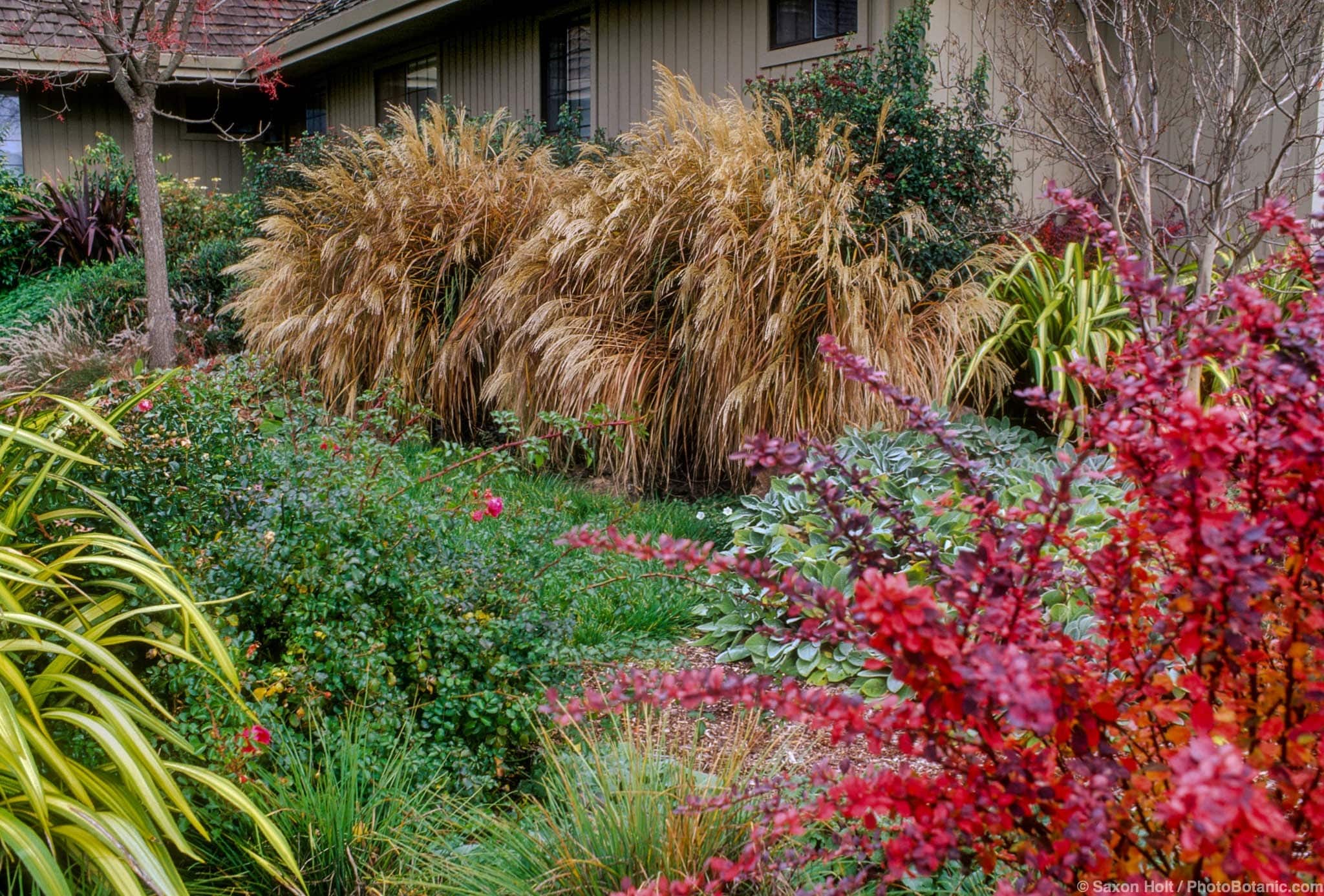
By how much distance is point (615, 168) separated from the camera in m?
6.97

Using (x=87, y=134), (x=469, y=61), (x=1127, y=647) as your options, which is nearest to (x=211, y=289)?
(x=469, y=61)

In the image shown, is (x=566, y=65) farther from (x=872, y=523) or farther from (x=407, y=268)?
(x=872, y=523)

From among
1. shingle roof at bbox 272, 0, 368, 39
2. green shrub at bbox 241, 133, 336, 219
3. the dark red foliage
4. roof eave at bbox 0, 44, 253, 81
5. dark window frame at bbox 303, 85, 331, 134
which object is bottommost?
the dark red foliage

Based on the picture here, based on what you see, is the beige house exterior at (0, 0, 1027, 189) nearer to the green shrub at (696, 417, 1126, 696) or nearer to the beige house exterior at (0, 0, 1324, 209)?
the beige house exterior at (0, 0, 1324, 209)

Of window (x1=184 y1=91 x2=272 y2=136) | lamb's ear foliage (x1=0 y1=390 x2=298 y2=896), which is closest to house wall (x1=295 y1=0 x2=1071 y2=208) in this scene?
window (x1=184 y1=91 x2=272 y2=136)

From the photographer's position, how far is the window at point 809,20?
321 inches

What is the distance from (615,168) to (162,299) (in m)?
3.63

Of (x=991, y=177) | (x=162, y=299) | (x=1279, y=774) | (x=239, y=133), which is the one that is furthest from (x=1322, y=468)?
(x=239, y=133)

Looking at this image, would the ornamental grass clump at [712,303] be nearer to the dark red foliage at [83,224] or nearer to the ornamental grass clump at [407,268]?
the ornamental grass clump at [407,268]

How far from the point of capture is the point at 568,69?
428 inches

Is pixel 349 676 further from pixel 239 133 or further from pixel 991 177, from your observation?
pixel 239 133

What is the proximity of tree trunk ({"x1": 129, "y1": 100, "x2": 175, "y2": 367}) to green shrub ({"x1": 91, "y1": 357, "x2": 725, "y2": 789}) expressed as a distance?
4832 mm

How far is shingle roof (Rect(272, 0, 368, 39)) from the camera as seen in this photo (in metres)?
12.4

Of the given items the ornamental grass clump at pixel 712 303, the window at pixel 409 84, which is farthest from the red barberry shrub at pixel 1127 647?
the window at pixel 409 84
